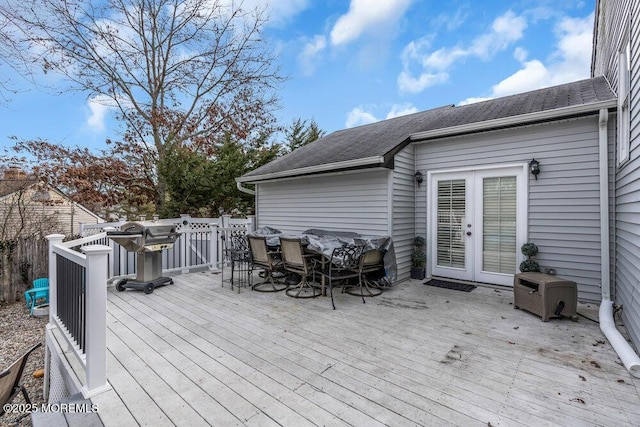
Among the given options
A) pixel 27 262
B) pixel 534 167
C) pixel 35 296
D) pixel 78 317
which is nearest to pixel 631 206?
pixel 534 167

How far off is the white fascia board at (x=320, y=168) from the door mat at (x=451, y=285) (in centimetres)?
242

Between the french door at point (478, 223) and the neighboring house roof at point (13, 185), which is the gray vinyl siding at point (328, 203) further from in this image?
the neighboring house roof at point (13, 185)

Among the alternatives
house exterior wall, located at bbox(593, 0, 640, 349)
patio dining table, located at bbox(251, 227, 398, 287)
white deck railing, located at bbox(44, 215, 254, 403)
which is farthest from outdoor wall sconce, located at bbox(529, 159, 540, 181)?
white deck railing, located at bbox(44, 215, 254, 403)

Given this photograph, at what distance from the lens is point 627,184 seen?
3.31 metres

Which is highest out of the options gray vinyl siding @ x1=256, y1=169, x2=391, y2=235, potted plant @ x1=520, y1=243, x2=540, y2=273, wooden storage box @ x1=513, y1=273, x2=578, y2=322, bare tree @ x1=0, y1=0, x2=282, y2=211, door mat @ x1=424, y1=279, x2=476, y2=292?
bare tree @ x1=0, y1=0, x2=282, y2=211

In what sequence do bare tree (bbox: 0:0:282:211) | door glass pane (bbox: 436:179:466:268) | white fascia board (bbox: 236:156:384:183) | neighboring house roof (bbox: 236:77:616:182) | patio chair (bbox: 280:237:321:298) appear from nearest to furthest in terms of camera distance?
neighboring house roof (bbox: 236:77:616:182) → patio chair (bbox: 280:237:321:298) → white fascia board (bbox: 236:156:384:183) → door glass pane (bbox: 436:179:466:268) → bare tree (bbox: 0:0:282:211)

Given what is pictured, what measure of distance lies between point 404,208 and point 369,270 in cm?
158

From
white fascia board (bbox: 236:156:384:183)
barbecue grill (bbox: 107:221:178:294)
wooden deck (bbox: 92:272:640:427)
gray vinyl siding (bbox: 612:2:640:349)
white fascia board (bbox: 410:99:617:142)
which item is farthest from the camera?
white fascia board (bbox: 236:156:384:183)

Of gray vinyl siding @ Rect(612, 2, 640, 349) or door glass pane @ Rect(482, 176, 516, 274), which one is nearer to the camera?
gray vinyl siding @ Rect(612, 2, 640, 349)

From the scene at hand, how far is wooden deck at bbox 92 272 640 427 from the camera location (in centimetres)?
197

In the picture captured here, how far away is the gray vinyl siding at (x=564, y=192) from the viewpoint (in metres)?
4.30

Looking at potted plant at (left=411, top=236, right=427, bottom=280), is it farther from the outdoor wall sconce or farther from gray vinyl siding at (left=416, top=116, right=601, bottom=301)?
the outdoor wall sconce

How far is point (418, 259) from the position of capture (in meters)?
5.76

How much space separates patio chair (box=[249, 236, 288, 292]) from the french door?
118 inches
